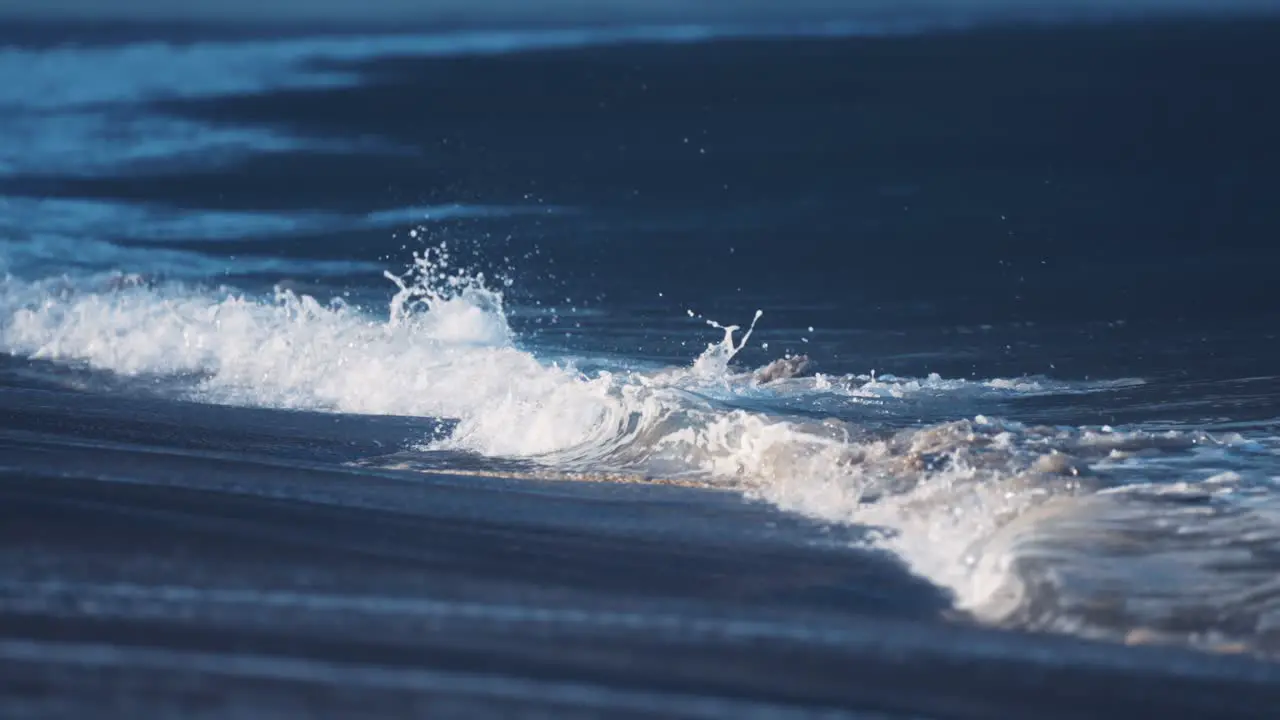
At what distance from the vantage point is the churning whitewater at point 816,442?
678 cm

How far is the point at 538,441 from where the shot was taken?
9.70 meters

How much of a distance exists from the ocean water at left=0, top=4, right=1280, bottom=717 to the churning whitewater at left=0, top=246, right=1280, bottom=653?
0.11 ft

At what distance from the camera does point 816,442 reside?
888 cm

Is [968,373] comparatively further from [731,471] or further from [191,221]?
[191,221]

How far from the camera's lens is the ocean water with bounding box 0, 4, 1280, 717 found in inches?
235

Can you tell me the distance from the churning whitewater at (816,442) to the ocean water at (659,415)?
0.11ft

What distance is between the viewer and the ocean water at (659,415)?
19.6ft

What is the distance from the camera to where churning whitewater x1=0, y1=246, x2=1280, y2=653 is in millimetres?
6781

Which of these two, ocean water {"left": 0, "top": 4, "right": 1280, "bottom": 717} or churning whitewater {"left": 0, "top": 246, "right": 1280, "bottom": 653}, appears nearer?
ocean water {"left": 0, "top": 4, "right": 1280, "bottom": 717}

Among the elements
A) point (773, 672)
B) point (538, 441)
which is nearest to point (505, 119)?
point (538, 441)

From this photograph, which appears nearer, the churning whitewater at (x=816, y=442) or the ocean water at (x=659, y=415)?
the ocean water at (x=659, y=415)

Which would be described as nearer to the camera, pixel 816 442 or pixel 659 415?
pixel 816 442

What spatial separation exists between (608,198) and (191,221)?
5.18 metres

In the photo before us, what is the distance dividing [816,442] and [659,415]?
1.09m
